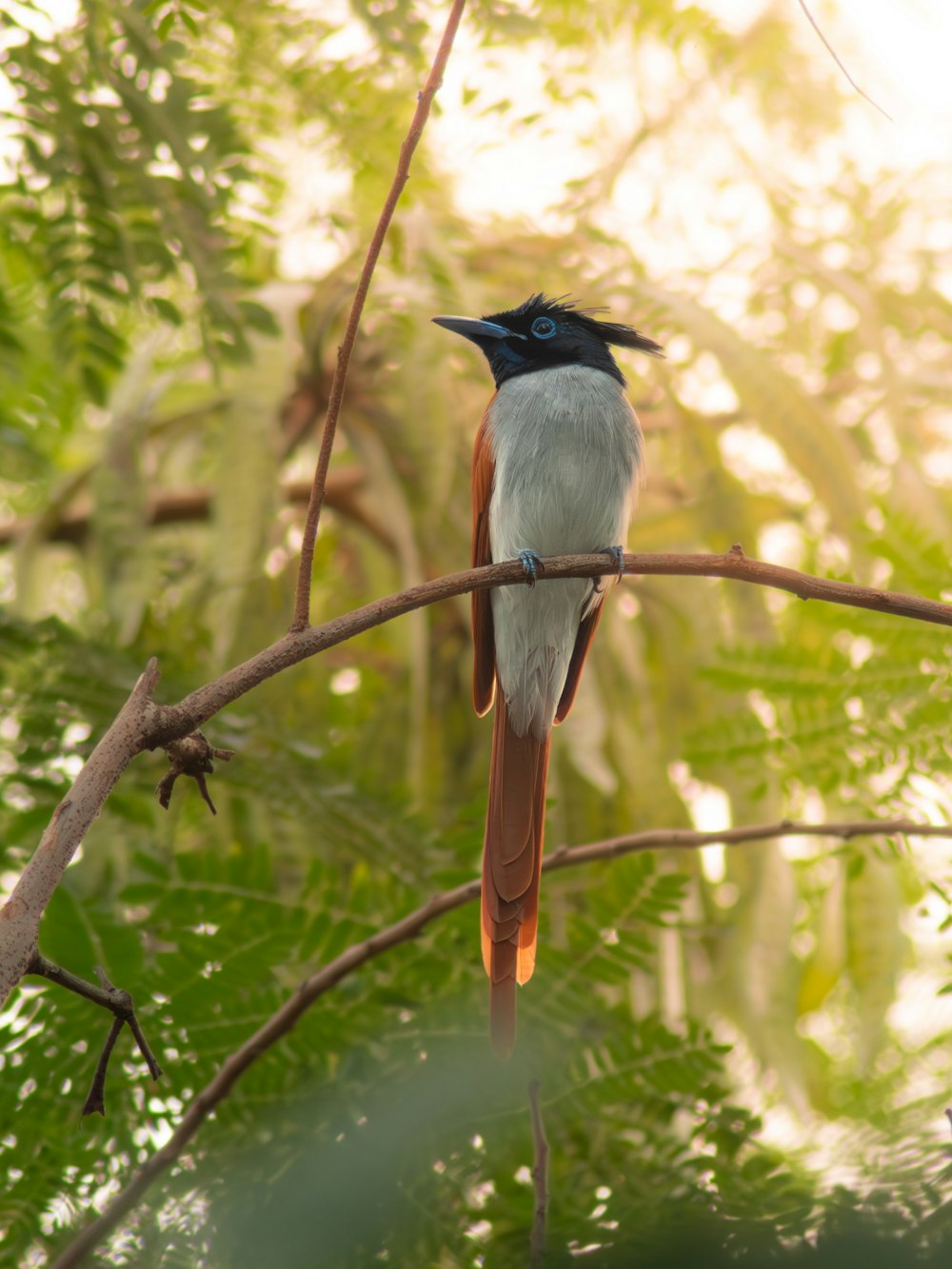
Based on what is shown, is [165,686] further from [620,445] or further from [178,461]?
[178,461]

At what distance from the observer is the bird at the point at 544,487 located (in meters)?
2.40

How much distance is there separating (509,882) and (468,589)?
21.4 inches

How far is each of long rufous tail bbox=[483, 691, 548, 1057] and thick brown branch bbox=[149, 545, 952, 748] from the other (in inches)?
15.4

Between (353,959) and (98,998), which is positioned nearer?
(98,998)

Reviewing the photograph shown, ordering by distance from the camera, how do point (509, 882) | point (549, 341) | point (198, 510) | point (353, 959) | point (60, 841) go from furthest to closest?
1. point (198, 510)
2. point (549, 341)
3. point (509, 882)
4. point (353, 959)
5. point (60, 841)

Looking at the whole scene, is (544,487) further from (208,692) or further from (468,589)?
(208,692)

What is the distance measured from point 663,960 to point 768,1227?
123cm

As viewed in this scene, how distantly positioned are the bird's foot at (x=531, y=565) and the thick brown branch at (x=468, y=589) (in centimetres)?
1

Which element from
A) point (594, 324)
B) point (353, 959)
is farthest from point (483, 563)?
point (353, 959)

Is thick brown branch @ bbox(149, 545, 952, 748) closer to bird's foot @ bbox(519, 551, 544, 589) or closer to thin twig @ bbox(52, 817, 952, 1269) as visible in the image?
bird's foot @ bbox(519, 551, 544, 589)

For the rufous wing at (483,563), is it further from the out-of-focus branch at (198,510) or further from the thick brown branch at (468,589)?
the thick brown branch at (468,589)

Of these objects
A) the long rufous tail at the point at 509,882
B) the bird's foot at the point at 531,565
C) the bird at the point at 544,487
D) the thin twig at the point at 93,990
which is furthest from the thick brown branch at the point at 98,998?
the bird at the point at 544,487

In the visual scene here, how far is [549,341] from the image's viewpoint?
262 cm

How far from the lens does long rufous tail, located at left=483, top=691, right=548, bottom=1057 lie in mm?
1417
